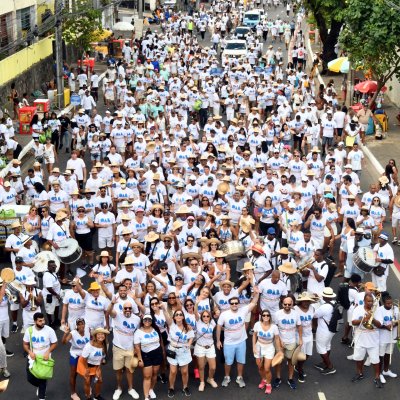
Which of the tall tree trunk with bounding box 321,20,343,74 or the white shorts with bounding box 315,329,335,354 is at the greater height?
the white shorts with bounding box 315,329,335,354

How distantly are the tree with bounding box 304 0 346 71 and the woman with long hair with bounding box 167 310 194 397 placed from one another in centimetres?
2745

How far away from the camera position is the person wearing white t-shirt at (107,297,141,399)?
1198 centimetres

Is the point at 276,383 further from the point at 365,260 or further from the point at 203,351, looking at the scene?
the point at 365,260

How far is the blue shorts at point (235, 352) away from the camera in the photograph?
1227 cm

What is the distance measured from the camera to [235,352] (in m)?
12.4

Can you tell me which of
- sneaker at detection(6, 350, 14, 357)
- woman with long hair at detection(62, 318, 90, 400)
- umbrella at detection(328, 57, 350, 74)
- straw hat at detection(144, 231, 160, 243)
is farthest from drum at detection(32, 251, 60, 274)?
umbrella at detection(328, 57, 350, 74)

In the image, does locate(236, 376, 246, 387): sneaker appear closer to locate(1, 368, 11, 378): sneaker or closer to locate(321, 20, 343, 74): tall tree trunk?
locate(1, 368, 11, 378): sneaker

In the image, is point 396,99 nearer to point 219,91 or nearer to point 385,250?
point 219,91

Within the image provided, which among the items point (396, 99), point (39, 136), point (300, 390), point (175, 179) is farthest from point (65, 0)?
point (300, 390)

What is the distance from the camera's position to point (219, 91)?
31547mm

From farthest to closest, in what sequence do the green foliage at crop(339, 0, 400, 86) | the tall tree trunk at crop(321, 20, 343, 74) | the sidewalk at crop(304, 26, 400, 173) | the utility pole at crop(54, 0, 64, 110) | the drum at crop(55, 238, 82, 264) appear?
the tall tree trunk at crop(321, 20, 343, 74), the utility pole at crop(54, 0, 64, 110), the green foliage at crop(339, 0, 400, 86), the sidewalk at crop(304, 26, 400, 173), the drum at crop(55, 238, 82, 264)

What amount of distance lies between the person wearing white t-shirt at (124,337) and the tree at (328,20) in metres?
27.5

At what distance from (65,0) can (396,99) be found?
55.9 feet

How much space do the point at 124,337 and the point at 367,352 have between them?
3489mm
